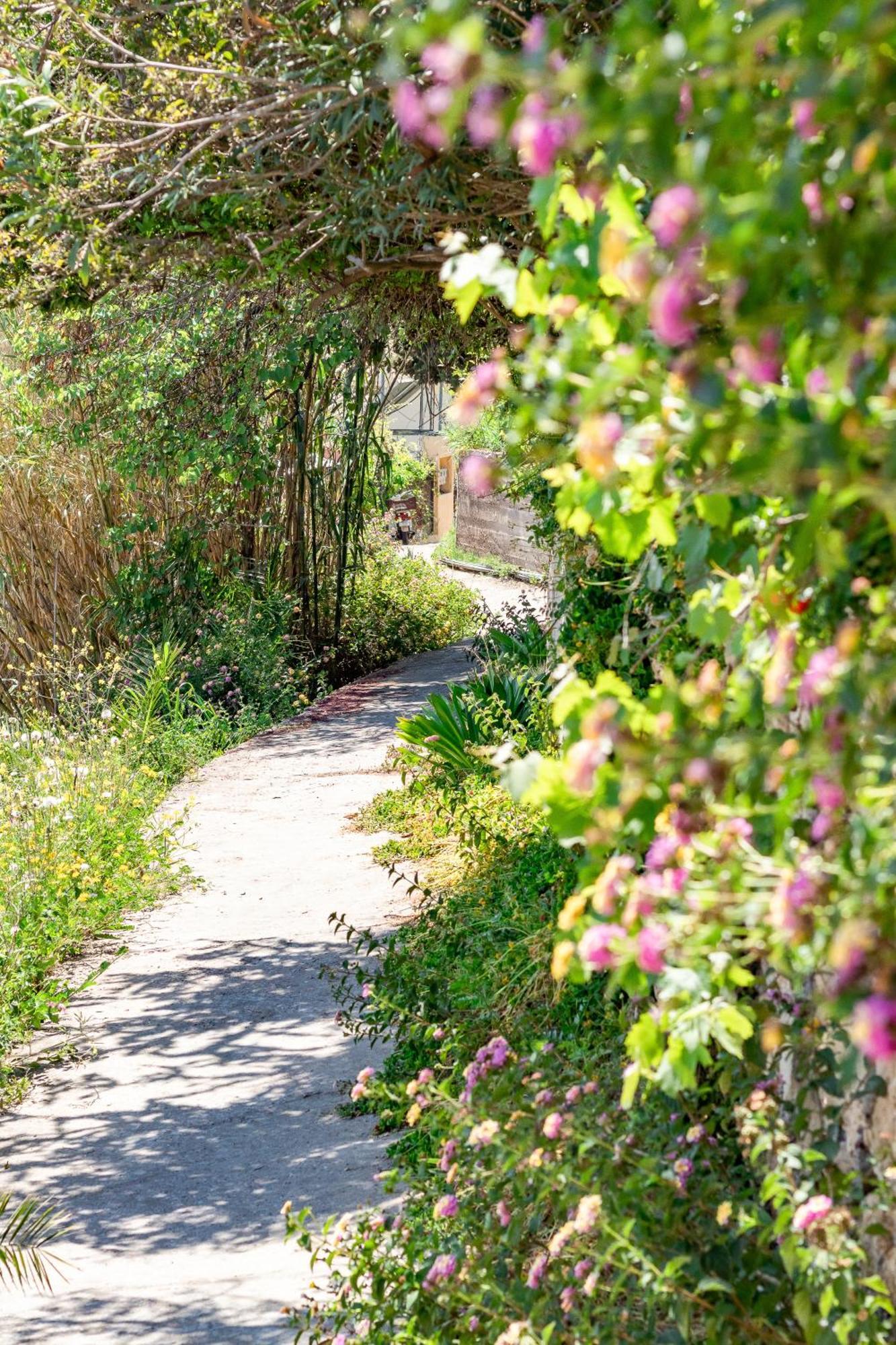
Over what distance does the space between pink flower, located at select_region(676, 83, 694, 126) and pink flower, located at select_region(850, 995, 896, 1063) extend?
2.19 feet

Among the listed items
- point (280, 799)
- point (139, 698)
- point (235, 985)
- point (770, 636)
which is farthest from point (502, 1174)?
point (139, 698)

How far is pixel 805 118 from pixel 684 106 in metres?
0.61

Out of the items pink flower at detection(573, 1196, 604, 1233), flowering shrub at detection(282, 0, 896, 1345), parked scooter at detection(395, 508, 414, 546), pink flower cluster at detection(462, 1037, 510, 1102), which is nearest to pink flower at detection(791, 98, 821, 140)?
flowering shrub at detection(282, 0, 896, 1345)

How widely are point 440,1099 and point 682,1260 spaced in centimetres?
99

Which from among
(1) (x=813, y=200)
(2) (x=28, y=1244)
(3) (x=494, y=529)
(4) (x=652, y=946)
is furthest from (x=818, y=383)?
(3) (x=494, y=529)

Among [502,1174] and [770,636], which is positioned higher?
[770,636]

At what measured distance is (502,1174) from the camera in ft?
9.13

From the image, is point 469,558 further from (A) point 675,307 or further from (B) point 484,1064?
(A) point 675,307

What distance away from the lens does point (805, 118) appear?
1024 mm

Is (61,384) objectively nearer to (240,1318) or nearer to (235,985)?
(235,985)

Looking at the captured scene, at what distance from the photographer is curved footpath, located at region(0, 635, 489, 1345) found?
370 cm

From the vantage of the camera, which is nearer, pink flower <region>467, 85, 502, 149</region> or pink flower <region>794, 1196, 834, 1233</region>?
pink flower <region>467, 85, 502, 149</region>

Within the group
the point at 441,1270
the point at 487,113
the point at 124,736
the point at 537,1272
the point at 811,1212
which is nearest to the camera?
the point at 487,113

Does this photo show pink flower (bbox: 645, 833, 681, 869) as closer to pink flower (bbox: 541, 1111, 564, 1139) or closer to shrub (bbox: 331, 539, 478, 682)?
pink flower (bbox: 541, 1111, 564, 1139)
